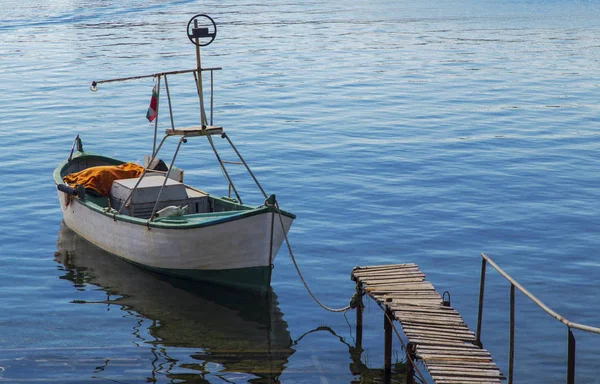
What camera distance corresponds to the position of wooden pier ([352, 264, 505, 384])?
11.9 m

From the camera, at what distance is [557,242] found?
21.5m

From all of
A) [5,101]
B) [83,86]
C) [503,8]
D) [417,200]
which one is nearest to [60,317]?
[417,200]

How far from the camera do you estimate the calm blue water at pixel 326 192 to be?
15.9 m

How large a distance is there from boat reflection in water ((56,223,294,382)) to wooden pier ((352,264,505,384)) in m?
1.94

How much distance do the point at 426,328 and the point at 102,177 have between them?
11293 mm

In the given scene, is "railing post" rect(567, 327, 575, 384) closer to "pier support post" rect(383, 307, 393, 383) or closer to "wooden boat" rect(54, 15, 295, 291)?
"pier support post" rect(383, 307, 393, 383)

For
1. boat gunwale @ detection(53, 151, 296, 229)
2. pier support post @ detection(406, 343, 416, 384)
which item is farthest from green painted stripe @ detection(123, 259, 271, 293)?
pier support post @ detection(406, 343, 416, 384)

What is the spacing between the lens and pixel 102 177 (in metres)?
21.6

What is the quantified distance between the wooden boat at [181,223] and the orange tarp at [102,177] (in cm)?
3

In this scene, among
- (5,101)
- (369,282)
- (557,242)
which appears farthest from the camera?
(5,101)

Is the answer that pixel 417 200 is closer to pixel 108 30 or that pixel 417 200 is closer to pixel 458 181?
pixel 458 181

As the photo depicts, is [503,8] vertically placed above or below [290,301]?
above

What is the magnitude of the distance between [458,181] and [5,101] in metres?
27.8

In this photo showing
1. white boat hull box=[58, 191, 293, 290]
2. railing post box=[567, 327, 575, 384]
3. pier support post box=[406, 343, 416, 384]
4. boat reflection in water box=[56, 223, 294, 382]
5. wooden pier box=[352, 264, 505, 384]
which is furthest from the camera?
white boat hull box=[58, 191, 293, 290]
